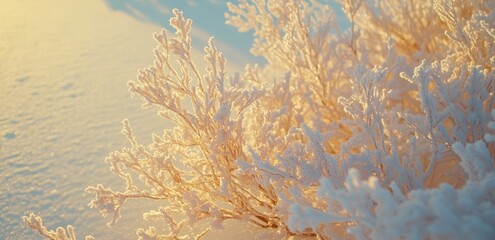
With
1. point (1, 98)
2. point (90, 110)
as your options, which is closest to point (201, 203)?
point (90, 110)

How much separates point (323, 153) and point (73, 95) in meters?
3.06

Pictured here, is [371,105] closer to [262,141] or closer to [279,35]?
[262,141]

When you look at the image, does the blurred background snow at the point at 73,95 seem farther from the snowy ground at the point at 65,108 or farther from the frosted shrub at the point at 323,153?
the frosted shrub at the point at 323,153

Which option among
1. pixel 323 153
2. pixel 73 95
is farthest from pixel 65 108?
pixel 323 153

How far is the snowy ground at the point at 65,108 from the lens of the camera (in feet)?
7.80

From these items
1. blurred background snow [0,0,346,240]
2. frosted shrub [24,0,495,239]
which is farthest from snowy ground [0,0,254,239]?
frosted shrub [24,0,495,239]

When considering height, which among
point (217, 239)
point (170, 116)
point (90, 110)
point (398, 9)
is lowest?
point (217, 239)

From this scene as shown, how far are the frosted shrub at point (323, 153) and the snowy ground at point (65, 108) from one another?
0.46 meters

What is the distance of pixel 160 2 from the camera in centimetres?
672

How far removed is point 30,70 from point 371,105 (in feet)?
12.9

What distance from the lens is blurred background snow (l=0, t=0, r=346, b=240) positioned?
2.39m

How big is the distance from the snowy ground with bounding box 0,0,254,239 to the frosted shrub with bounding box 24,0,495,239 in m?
0.46

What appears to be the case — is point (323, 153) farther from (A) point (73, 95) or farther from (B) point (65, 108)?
(A) point (73, 95)

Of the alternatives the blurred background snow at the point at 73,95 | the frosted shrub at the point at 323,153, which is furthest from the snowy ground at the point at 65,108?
the frosted shrub at the point at 323,153
